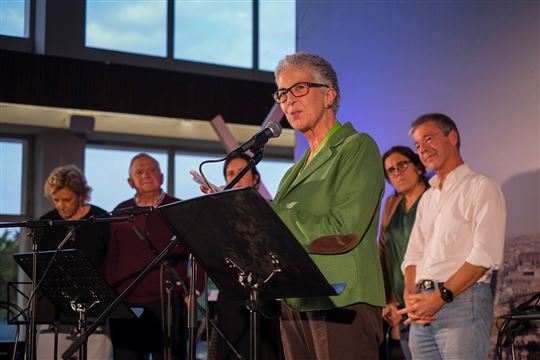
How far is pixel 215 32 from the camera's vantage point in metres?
9.96

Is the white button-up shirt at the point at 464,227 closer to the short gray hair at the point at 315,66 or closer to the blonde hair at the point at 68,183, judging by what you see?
the short gray hair at the point at 315,66

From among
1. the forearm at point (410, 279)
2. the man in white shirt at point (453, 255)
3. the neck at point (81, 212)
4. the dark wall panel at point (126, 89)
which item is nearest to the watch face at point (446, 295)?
the man in white shirt at point (453, 255)

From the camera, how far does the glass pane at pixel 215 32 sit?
32.1 ft

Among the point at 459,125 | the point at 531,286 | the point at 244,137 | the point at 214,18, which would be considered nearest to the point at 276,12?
the point at 214,18

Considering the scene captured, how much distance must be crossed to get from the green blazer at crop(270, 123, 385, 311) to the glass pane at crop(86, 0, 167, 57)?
727 centimetres

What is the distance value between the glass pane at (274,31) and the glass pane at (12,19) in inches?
119

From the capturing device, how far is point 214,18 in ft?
32.8

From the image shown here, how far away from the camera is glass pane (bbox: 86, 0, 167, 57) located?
9195mm

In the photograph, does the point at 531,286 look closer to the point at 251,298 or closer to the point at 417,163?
the point at 417,163

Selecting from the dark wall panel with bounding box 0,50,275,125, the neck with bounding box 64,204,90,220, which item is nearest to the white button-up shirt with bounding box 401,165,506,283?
the neck with bounding box 64,204,90,220

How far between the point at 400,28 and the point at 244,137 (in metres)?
4.67

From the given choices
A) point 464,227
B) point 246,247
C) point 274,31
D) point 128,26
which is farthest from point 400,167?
point 274,31

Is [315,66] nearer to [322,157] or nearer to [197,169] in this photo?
[322,157]

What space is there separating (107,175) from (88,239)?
4.86 meters
